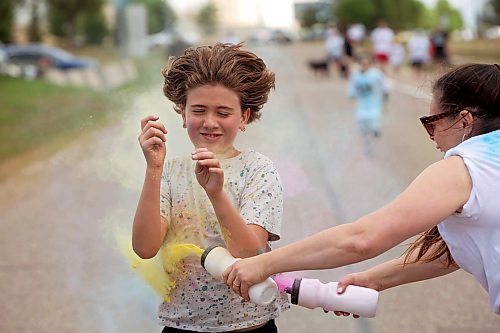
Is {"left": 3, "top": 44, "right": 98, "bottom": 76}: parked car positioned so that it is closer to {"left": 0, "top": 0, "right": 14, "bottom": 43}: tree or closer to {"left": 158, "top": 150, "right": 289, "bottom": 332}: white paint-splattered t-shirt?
{"left": 0, "top": 0, "right": 14, "bottom": 43}: tree

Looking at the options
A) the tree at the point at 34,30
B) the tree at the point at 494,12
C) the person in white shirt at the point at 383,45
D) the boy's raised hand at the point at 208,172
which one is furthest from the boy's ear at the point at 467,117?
the tree at the point at 34,30

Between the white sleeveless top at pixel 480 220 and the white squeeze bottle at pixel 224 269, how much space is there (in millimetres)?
490

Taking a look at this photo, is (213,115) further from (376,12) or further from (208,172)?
(376,12)

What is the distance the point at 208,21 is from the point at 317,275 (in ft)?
134

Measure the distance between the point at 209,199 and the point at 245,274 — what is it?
0.26m

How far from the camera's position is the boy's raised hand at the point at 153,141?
90.1 inches

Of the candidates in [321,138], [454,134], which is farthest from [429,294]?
[321,138]

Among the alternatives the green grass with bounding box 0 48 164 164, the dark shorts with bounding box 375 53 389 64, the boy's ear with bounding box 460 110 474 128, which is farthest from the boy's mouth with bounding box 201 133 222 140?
the dark shorts with bounding box 375 53 389 64

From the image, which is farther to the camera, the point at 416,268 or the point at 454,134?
the point at 416,268

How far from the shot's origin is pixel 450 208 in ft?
6.64

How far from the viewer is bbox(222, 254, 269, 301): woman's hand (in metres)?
2.18

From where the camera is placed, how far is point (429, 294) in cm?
532

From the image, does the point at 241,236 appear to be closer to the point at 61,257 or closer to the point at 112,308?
the point at 112,308

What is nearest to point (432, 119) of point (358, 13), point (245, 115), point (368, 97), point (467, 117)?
point (467, 117)
